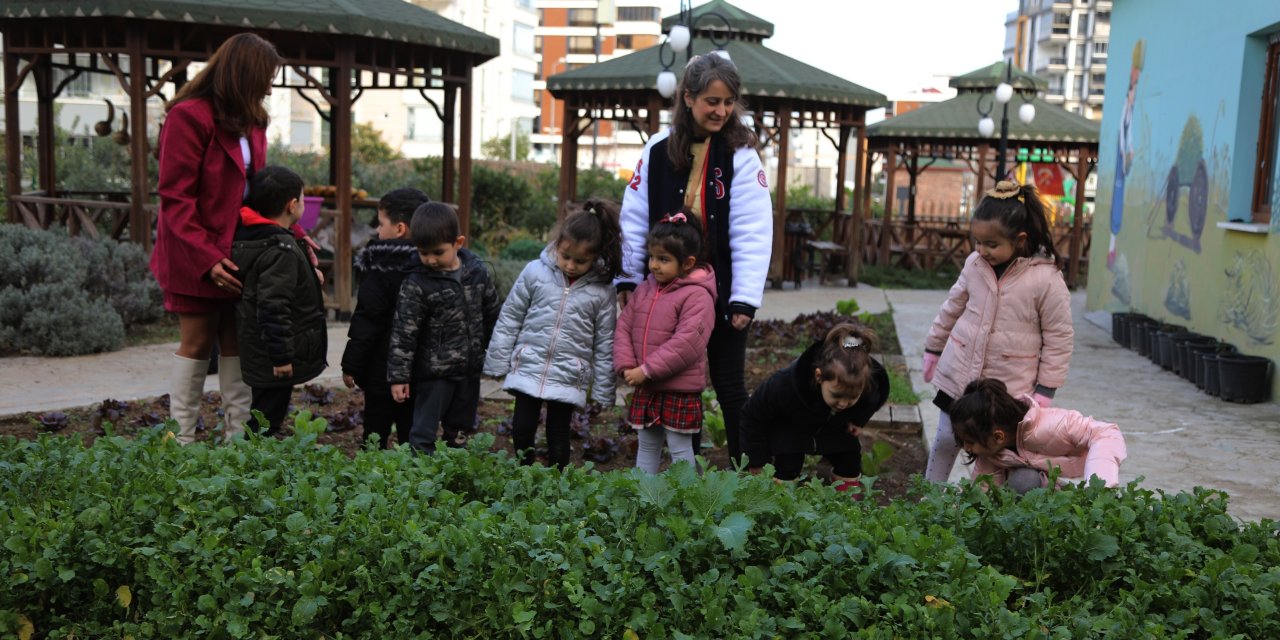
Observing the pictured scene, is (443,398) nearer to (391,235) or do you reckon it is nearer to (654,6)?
(391,235)

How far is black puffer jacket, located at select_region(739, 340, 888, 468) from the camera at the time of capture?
4727 millimetres

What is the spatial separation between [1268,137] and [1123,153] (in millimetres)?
4906

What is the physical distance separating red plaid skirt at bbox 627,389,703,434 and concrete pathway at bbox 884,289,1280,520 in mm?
1458

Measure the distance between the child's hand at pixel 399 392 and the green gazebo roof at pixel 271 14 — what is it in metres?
6.95

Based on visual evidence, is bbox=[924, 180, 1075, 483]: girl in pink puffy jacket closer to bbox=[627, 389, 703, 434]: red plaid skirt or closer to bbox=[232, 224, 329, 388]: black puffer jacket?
bbox=[627, 389, 703, 434]: red plaid skirt

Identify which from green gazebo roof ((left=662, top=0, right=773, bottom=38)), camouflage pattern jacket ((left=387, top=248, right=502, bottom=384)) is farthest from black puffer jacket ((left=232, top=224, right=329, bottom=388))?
green gazebo roof ((left=662, top=0, right=773, bottom=38))

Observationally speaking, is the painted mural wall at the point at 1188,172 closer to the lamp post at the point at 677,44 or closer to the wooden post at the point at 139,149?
the lamp post at the point at 677,44

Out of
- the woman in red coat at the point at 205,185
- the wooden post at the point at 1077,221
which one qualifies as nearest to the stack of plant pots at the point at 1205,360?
the woman in red coat at the point at 205,185

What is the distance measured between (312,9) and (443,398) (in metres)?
7.19

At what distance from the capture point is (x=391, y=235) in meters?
5.25

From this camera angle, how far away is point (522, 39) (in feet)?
268

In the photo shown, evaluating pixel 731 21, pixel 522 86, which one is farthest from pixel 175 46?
Answer: pixel 522 86

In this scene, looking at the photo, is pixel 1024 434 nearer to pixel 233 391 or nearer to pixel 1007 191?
pixel 1007 191

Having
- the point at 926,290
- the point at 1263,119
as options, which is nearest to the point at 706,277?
the point at 1263,119
